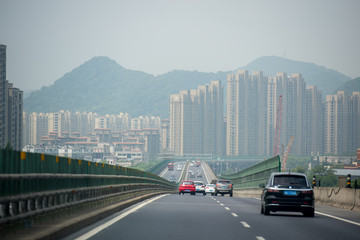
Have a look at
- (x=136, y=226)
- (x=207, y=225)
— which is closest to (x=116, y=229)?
(x=136, y=226)

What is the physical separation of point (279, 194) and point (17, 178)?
12.3m

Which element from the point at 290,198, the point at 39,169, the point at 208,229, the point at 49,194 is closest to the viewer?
the point at 39,169

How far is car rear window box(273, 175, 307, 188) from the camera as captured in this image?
70.5 feet

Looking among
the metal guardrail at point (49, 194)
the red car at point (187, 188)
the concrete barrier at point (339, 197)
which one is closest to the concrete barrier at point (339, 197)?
the concrete barrier at point (339, 197)

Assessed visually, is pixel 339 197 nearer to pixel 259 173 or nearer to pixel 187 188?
pixel 187 188

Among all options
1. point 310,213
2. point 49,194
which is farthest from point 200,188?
point 49,194

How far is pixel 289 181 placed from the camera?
21672 millimetres

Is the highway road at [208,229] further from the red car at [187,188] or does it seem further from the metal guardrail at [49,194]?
the red car at [187,188]

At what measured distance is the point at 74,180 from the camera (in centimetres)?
1531

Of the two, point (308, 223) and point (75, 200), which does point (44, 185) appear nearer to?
point (75, 200)

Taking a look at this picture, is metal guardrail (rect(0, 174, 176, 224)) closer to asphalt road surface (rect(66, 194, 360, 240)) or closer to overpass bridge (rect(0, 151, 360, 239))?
overpass bridge (rect(0, 151, 360, 239))

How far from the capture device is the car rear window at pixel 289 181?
2149 centimetres

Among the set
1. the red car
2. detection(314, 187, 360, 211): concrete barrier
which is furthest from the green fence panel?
the red car

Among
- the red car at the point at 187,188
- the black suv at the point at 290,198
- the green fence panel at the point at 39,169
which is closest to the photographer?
the green fence panel at the point at 39,169
